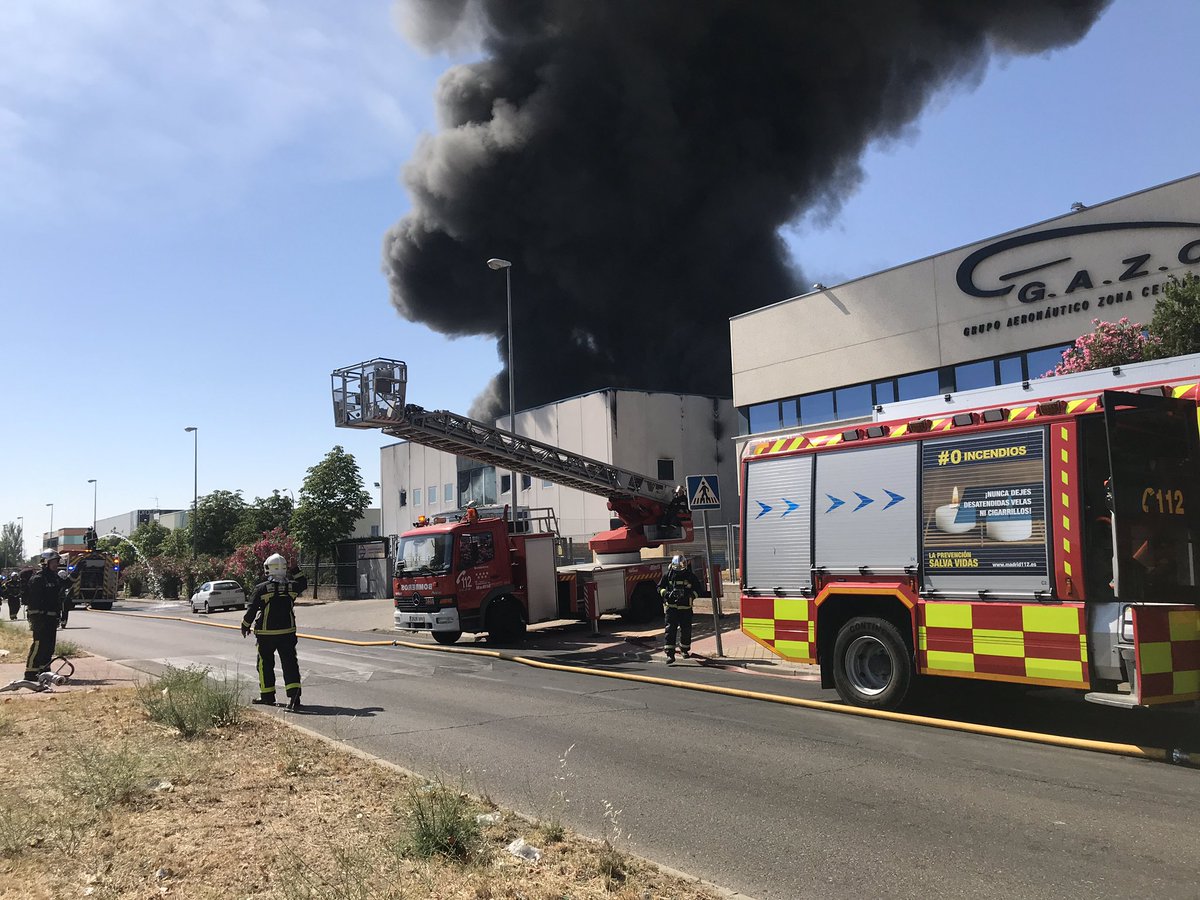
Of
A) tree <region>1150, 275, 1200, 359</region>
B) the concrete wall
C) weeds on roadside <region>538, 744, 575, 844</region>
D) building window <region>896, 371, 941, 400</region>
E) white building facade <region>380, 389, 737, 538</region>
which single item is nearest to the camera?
weeds on roadside <region>538, 744, 575, 844</region>

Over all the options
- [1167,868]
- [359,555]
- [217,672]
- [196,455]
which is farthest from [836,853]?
[196,455]

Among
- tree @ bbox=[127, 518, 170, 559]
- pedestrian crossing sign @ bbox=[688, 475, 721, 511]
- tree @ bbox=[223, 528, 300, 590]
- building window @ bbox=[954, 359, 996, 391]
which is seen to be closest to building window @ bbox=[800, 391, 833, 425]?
building window @ bbox=[954, 359, 996, 391]

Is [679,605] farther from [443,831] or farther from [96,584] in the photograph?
[96,584]

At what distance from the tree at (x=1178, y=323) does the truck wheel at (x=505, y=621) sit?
11436 mm

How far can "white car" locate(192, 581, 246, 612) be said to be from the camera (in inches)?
1326

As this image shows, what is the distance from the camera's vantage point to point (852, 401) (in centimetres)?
2394

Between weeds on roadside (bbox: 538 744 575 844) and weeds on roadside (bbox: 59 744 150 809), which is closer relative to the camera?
weeds on roadside (bbox: 538 744 575 844)

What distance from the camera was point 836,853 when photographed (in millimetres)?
4398

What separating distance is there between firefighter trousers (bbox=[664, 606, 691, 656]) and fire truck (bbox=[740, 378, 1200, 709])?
372 cm

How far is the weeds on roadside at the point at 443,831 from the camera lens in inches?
165

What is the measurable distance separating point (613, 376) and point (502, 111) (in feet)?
53.6

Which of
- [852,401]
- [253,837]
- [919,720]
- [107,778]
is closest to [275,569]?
[107,778]

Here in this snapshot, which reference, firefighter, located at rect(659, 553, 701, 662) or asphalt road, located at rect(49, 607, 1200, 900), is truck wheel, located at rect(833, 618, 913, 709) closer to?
asphalt road, located at rect(49, 607, 1200, 900)

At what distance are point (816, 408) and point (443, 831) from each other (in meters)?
22.0
